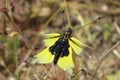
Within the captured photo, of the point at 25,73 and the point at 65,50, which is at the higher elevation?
the point at 65,50

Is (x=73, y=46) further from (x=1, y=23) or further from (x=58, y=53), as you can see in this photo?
(x=1, y=23)

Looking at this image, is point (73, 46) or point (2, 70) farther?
point (2, 70)

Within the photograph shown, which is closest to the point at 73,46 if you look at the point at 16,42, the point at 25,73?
the point at 16,42

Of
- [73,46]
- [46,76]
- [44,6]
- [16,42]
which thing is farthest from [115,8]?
[73,46]

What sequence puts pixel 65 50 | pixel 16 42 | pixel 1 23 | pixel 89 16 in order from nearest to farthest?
pixel 65 50 < pixel 16 42 < pixel 1 23 < pixel 89 16

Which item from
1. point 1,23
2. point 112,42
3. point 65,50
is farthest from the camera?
point 112,42

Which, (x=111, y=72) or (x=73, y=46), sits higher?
(x=73, y=46)

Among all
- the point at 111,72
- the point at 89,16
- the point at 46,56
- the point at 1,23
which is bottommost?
the point at 111,72

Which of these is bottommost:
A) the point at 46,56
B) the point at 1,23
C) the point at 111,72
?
the point at 111,72

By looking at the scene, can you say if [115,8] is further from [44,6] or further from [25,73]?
[25,73]
